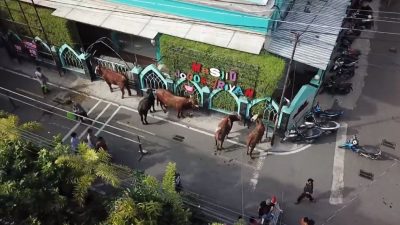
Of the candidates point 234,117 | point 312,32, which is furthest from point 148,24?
point 312,32

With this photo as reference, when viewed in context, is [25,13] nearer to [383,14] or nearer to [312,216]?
[312,216]

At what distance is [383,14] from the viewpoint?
63.1 feet

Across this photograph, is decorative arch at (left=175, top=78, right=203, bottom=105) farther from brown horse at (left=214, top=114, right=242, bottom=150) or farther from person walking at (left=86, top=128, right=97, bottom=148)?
person walking at (left=86, top=128, right=97, bottom=148)

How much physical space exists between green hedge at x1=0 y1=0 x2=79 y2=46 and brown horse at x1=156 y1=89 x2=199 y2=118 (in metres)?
4.42

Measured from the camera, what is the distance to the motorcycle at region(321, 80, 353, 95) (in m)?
15.0

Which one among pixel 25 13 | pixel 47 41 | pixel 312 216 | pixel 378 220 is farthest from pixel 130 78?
pixel 378 220

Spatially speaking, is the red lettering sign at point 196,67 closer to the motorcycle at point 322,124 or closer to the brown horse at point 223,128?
the brown horse at point 223,128

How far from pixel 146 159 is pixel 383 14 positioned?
14.5 metres

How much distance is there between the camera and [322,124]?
13570 mm

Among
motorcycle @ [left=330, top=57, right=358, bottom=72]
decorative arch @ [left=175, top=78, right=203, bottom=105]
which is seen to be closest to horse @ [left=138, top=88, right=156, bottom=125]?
decorative arch @ [left=175, top=78, right=203, bottom=105]

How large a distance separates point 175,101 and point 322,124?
5417 mm

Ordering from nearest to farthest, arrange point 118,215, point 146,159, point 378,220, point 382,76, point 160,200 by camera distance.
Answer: point 118,215 → point 160,200 → point 378,220 → point 146,159 → point 382,76

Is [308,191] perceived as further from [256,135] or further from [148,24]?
[148,24]

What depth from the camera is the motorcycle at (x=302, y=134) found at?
1312 centimetres
